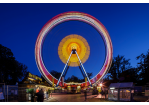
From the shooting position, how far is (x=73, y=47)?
23578 millimetres

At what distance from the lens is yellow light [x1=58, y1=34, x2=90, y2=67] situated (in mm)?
23391

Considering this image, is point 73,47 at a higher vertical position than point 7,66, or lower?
higher

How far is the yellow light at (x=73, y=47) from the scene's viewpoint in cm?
2339

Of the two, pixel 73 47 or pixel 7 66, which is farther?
pixel 7 66

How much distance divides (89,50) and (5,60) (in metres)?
24.9

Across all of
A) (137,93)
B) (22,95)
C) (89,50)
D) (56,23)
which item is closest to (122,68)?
(137,93)

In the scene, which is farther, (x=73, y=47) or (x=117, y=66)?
(x=117, y=66)

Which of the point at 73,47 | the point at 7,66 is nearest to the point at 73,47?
the point at 73,47

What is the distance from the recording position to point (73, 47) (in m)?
23.6

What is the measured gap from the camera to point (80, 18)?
74.2 ft

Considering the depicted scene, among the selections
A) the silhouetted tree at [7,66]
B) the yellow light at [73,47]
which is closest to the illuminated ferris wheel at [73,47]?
the yellow light at [73,47]

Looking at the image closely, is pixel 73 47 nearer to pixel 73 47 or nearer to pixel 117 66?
pixel 73 47

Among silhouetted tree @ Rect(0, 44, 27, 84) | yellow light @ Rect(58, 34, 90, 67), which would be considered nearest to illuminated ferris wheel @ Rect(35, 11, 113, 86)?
yellow light @ Rect(58, 34, 90, 67)

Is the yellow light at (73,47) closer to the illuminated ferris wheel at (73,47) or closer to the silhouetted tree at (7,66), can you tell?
the illuminated ferris wheel at (73,47)
